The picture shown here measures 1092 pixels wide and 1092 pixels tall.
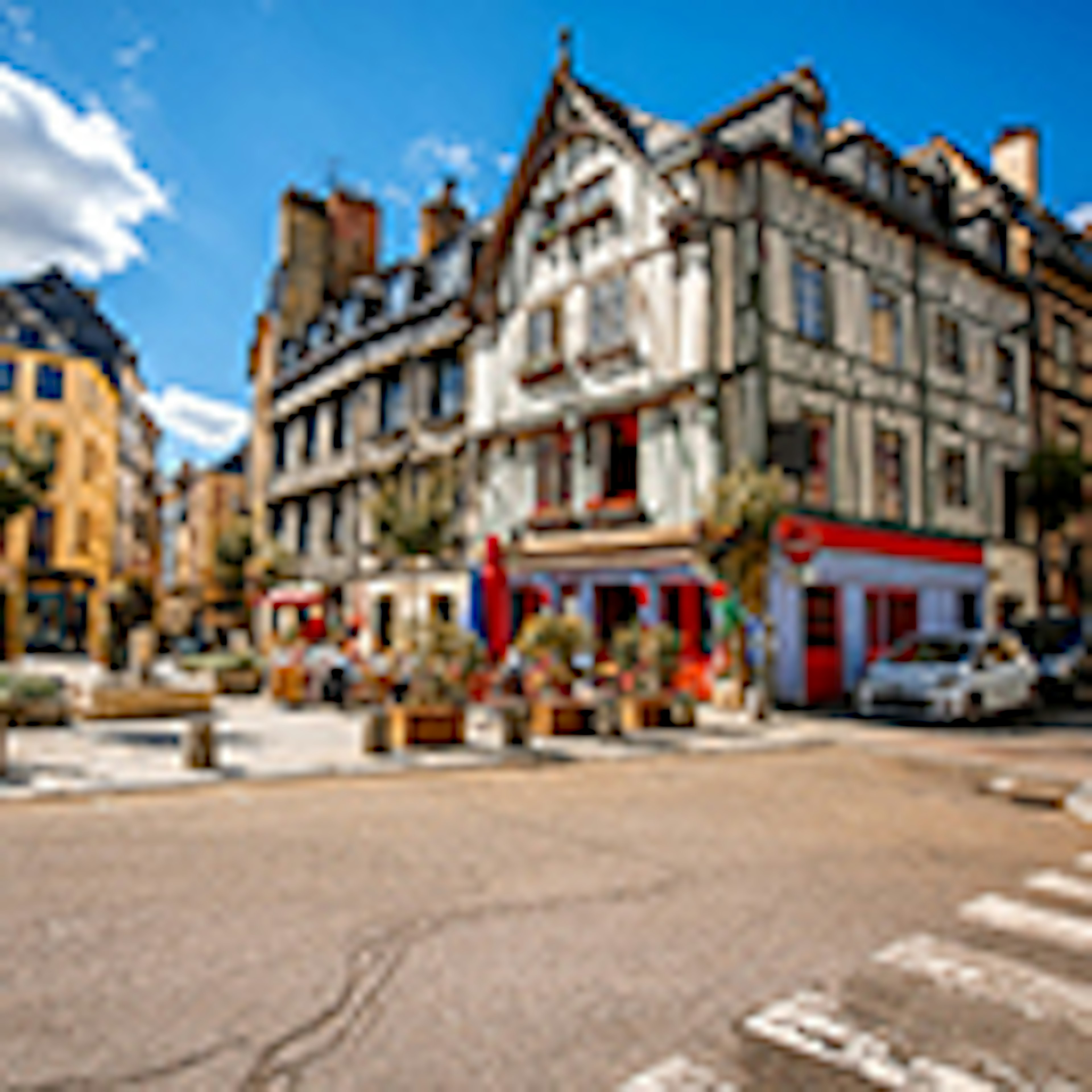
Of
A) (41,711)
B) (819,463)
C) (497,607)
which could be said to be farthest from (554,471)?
(41,711)

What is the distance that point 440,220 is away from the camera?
27.1 m

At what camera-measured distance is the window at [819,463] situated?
56.4 feet

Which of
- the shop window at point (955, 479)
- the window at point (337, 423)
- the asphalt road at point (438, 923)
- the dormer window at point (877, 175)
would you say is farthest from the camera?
the window at point (337, 423)

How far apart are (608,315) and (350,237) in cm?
1569

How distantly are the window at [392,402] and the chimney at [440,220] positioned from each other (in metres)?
4.22

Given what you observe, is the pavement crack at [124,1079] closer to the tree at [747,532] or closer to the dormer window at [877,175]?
the tree at [747,532]

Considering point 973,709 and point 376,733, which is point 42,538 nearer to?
point 376,733

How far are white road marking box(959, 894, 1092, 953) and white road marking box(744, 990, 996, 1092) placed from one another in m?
1.47

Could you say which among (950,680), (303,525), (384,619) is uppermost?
(303,525)

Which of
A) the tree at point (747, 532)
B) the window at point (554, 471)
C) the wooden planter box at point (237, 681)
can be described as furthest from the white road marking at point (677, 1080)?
the window at point (554, 471)

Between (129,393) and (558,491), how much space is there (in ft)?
128

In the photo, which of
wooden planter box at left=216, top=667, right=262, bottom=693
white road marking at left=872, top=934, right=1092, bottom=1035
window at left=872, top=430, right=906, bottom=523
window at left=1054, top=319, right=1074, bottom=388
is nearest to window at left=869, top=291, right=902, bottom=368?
window at left=872, top=430, right=906, bottom=523

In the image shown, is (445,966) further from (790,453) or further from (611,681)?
(790,453)

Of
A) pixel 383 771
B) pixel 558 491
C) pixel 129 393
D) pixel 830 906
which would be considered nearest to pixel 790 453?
pixel 558 491
